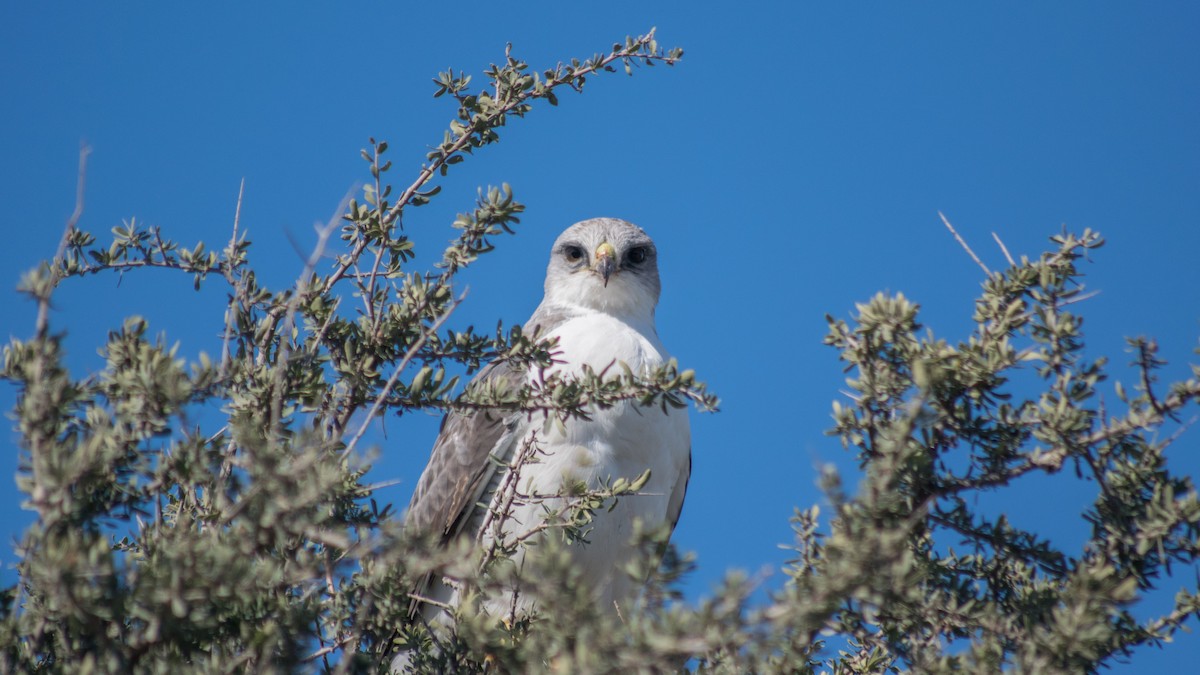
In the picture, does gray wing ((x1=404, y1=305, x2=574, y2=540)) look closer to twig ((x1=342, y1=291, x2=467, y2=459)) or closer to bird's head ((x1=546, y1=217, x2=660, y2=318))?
bird's head ((x1=546, y1=217, x2=660, y2=318))

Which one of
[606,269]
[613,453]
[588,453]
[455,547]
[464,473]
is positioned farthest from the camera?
[606,269]

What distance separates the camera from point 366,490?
2918 mm

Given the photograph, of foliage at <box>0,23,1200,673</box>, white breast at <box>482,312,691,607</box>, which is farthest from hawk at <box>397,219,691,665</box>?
foliage at <box>0,23,1200,673</box>

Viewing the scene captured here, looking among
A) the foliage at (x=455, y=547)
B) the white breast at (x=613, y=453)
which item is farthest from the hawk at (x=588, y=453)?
the foliage at (x=455, y=547)

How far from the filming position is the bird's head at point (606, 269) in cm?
650

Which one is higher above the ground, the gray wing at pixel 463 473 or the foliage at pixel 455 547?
the gray wing at pixel 463 473

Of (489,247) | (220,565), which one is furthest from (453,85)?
(220,565)

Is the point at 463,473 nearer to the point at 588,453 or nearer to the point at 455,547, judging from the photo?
the point at 588,453

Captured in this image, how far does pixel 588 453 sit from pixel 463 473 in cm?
83

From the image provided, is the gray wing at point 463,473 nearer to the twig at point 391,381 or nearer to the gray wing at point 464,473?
the gray wing at point 464,473

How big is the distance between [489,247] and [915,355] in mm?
1439

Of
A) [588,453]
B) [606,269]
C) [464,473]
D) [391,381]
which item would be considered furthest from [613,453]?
[391,381]

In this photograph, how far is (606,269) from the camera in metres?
6.51

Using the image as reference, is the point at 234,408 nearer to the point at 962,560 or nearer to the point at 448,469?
the point at 962,560
